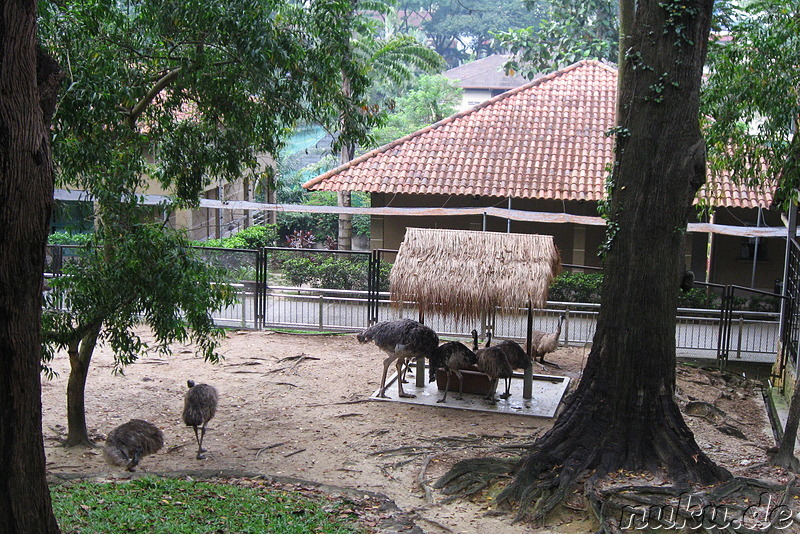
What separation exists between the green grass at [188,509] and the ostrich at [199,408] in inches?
63.3

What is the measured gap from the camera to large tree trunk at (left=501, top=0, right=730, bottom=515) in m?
8.66

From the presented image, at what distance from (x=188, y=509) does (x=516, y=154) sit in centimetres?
1630

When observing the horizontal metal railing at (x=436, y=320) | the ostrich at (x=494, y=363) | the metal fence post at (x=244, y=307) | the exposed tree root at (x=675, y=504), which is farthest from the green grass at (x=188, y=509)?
the metal fence post at (x=244, y=307)

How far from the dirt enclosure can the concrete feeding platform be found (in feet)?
0.58

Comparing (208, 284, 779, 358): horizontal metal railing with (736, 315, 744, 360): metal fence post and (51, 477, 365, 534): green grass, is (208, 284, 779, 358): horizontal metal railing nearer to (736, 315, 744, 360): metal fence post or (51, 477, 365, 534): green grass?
(736, 315, 744, 360): metal fence post

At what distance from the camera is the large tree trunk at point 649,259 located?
866 centimetres

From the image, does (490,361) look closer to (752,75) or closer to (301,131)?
(752,75)

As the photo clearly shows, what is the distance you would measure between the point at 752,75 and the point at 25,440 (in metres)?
10.4

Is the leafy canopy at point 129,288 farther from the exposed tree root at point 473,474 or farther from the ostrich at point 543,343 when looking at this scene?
the ostrich at point 543,343

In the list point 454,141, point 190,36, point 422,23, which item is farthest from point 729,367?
point 422,23

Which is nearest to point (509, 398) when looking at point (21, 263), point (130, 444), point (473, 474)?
point (473, 474)

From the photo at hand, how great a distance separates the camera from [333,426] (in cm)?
1163

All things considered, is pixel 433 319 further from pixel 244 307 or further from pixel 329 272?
pixel 244 307

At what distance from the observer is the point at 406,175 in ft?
69.6
